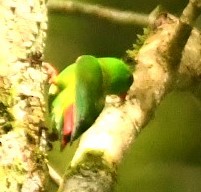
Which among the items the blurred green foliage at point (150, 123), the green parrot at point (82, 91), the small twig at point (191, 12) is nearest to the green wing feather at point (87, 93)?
the green parrot at point (82, 91)

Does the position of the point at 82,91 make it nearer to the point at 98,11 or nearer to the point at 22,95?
the point at 22,95

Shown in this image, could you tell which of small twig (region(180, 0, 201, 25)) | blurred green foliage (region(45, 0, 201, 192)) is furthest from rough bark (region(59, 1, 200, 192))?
blurred green foliage (region(45, 0, 201, 192))

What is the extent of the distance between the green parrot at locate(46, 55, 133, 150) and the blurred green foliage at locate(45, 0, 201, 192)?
1.72ft

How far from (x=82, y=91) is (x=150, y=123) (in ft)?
2.14

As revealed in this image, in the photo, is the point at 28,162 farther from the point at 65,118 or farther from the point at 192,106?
the point at 192,106

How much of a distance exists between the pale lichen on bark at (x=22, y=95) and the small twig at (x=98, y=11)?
1.62ft

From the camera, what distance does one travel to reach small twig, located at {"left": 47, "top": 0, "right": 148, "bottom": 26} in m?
1.33

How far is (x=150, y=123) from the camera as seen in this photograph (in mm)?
1502

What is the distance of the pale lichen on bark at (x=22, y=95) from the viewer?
71cm

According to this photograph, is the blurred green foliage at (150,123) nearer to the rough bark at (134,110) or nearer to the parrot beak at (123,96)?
the rough bark at (134,110)

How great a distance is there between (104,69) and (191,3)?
Answer: 7.7 inches

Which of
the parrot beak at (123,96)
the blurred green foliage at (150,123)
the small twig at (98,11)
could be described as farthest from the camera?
the blurred green foliage at (150,123)

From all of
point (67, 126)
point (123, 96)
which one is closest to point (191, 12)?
point (123, 96)

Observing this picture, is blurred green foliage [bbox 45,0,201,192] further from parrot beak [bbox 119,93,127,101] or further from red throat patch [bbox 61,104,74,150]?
red throat patch [bbox 61,104,74,150]
